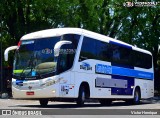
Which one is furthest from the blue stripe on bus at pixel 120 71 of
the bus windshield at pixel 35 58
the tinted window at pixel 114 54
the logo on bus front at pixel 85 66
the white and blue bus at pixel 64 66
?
the bus windshield at pixel 35 58

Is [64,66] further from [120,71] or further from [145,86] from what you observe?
[145,86]

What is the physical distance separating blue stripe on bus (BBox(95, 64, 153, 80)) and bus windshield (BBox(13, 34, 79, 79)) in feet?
8.88

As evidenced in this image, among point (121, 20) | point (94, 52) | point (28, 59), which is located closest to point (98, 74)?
point (94, 52)

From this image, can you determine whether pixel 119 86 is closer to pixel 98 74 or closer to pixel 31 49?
pixel 98 74

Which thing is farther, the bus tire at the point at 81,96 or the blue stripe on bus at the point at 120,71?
the blue stripe on bus at the point at 120,71

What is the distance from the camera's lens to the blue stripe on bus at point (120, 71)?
21.1m

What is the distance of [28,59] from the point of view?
1856cm

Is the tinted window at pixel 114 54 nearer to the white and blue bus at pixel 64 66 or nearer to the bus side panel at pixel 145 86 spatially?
the white and blue bus at pixel 64 66

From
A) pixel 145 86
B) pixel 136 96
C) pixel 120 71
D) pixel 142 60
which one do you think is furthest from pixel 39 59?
pixel 145 86

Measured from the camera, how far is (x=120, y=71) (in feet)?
75.7

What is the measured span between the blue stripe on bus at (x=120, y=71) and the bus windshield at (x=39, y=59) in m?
2.71

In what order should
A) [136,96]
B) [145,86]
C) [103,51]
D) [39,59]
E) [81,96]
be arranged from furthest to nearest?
[145,86]
[136,96]
[103,51]
[81,96]
[39,59]

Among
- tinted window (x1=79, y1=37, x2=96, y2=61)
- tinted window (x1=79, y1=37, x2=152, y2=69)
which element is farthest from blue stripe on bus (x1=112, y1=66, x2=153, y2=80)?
tinted window (x1=79, y1=37, x2=96, y2=61)

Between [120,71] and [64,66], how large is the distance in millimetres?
5632
